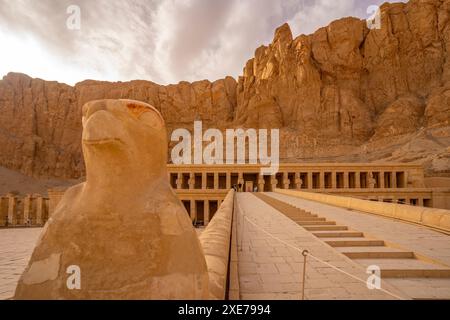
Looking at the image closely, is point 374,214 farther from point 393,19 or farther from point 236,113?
point 393,19

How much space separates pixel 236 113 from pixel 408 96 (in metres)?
31.2

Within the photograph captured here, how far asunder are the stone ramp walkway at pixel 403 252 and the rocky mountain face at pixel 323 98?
129 feet

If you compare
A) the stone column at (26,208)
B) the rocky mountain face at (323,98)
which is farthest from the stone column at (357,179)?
the stone column at (26,208)

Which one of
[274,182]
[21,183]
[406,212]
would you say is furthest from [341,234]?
[21,183]

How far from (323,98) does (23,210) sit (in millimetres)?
48258

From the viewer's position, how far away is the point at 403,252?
551cm

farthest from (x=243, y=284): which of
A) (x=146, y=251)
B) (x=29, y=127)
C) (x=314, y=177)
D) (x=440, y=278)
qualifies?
(x=29, y=127)

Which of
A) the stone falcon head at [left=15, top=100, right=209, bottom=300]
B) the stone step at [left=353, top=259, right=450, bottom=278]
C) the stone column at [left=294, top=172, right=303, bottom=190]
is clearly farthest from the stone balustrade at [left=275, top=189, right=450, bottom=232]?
the stone column at [left=294, top=172, right=303, bottom=190]

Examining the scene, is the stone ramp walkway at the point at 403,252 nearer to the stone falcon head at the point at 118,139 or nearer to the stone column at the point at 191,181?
the stone falcon head at the point at 118,139

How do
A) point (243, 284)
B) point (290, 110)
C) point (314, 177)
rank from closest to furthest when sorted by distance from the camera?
1. point (243, 284)
2. point (314, 177)
3. point (290, 110)

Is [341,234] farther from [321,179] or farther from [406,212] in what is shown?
[321,179]

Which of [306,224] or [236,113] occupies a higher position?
[236,113]

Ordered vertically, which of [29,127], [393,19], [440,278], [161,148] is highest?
[393,19]

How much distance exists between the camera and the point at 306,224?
29.9 feet
